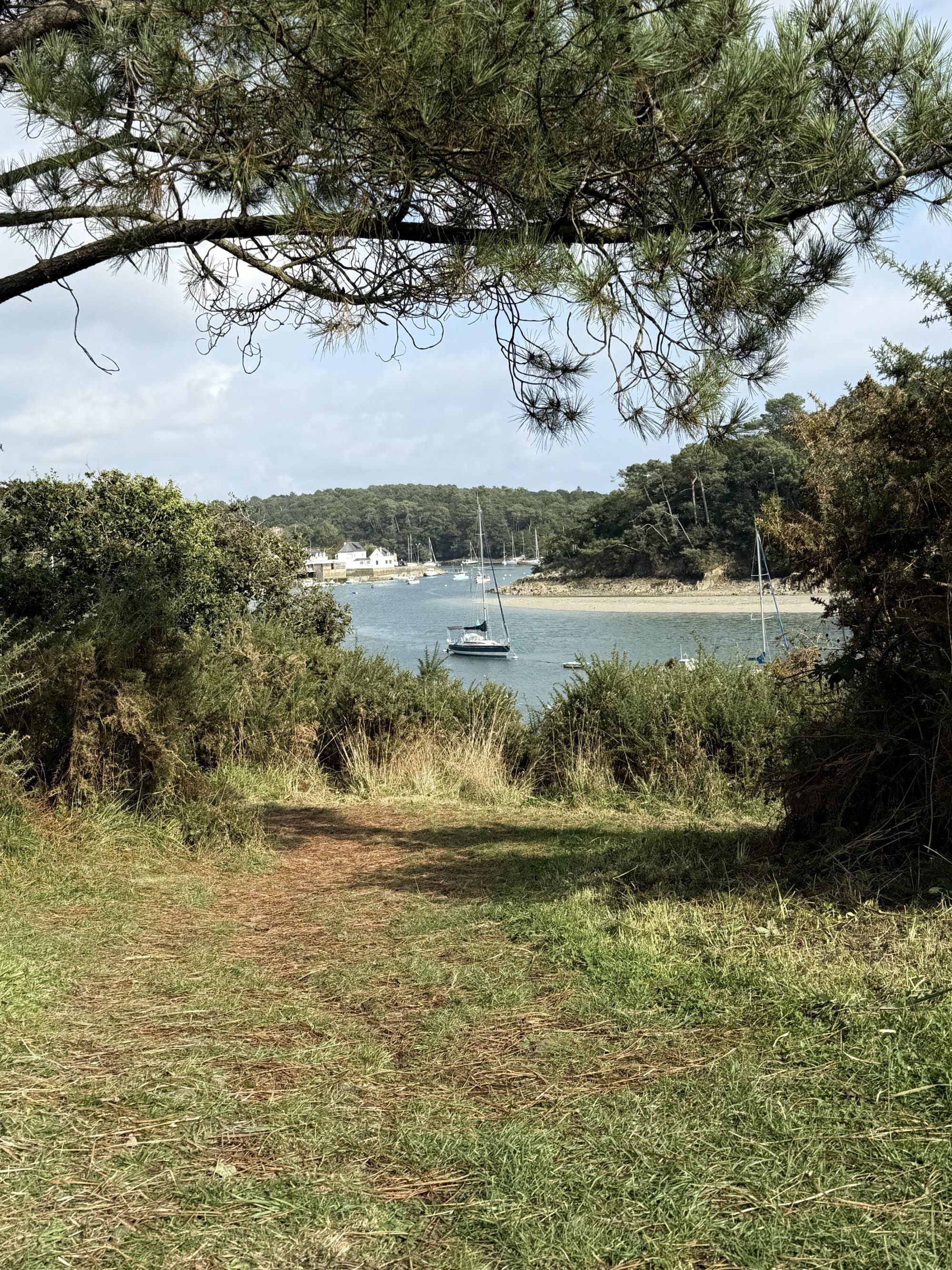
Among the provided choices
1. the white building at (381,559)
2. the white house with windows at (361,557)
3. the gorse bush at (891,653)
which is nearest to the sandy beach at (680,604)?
the white house with windows at (361,557)

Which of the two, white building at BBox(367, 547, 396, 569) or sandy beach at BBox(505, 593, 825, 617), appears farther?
white building at BBox(367, 547, 396, 569)

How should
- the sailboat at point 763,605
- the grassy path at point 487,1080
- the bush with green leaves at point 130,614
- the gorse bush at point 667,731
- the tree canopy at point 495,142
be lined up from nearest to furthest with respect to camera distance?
the grassy path at point 487,1080 → the tree canopy at point 495,142 → the bush with green leaves at point 130,614 → the gorse bush at point 667,731 → the sailboat at point 763,605

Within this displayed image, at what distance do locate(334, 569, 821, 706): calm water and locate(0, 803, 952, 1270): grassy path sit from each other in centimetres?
1951

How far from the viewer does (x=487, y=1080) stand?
10.2 ft

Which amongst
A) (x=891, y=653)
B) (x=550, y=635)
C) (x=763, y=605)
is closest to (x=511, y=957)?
(x=891, y=653)

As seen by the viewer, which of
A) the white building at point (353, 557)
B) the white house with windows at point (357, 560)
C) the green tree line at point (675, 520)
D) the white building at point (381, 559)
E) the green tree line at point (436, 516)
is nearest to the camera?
the green tree line at point (675, 520)

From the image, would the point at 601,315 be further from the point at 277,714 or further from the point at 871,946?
the point at 277,714

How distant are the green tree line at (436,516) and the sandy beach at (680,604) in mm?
5747

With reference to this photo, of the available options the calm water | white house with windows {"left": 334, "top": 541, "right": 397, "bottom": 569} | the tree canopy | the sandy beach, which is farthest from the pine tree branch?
white house with windows {"left": 334, "top": 541, "right": 397, "bottom": 569}

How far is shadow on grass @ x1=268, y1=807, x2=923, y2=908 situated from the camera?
4.59 metres

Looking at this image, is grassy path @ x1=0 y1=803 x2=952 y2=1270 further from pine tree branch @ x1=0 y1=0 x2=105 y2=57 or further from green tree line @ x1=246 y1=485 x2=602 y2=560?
green tree line @ x1=246 y1=485 x2=602 y2=560

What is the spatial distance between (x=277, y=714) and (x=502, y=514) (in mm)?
60434

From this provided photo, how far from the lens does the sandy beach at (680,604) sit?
184 ft

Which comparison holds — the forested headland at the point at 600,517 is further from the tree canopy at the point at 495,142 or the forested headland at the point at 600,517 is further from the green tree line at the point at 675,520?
the tree canopy at the point at 495,142
